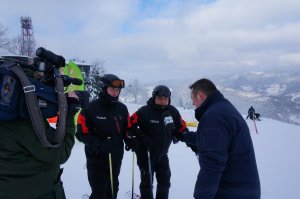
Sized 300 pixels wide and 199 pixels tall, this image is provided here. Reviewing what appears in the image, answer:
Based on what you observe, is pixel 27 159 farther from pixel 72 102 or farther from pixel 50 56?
pixel 50 56

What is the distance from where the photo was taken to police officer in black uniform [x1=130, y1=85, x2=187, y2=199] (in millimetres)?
4273

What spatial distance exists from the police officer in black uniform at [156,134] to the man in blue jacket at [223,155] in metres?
1.79

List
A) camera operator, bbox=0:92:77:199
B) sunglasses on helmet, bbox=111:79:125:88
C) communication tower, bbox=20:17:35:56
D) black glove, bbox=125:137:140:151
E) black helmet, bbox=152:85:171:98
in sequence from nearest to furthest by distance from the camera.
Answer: camera operator, bbox=0:92:77:199 < sunglasses on helmet, bbox=111:79:125:88 < black glove, bbox=125:137:140:151 < black helmet, bbox=152:85:171:98 < communication tower, bbox=20:17:35:56

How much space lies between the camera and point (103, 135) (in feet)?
12.9

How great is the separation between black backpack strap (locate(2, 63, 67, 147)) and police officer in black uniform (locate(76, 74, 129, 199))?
75.5 inches

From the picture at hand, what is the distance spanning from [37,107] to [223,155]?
1377 mm

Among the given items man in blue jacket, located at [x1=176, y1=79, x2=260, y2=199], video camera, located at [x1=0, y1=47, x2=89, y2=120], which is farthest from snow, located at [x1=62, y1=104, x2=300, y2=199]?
video camera, located at [x1=0, y1=47, x2=89, y2=120]

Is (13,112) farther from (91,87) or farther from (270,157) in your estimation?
(91,87)

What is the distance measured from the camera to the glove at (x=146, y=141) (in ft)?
13.8

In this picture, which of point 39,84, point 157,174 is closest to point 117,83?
point 157,174

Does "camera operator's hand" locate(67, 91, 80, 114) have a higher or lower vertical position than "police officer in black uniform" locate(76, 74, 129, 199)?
higher

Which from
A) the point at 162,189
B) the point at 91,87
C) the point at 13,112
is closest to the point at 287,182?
the point at 162,189

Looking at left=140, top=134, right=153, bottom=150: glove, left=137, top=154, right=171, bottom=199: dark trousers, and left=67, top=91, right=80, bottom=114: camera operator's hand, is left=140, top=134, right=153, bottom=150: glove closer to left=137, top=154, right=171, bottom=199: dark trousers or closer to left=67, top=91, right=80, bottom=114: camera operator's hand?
left=137, top=154, right=171, bottom=199: dark trousers

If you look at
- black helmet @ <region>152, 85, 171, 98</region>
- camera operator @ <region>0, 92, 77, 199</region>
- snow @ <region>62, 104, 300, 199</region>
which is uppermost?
black helmet @ <region>152, 85, 171, 98</region>
